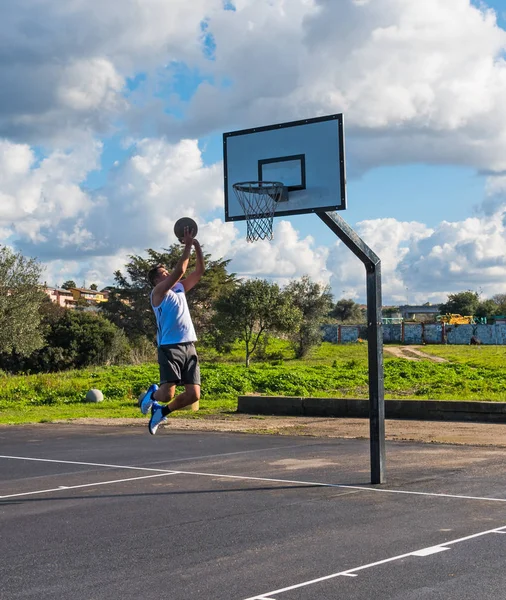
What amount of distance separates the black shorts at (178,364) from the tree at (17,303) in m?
34.7

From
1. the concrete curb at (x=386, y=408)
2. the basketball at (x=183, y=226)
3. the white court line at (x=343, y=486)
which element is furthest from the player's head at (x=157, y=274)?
the concrete curb at (x=386, y=408)

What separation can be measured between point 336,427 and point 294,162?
910 centimetres

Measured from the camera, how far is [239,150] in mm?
11508

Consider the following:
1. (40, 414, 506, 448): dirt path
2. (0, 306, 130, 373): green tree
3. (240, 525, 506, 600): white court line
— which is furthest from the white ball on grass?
(0, 306, 130, 373): green tree

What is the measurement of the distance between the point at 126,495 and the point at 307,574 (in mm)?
4126

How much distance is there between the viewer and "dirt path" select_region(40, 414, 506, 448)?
16.0 m

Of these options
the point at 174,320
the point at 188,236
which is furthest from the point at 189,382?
the point at 188,236

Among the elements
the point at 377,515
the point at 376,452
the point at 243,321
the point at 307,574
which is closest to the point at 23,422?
the point at 376,452

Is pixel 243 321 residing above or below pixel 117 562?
above

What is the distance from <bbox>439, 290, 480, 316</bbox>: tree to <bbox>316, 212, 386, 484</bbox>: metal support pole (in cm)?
11390

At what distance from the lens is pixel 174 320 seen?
908 cm

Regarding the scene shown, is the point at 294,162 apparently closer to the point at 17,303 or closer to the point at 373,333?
the point at 373,333

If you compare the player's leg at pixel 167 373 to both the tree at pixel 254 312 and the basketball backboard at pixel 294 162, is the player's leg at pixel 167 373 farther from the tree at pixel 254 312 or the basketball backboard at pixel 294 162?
the tree at pixel 254 312

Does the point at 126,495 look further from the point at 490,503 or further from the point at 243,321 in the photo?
the point at 243,321
